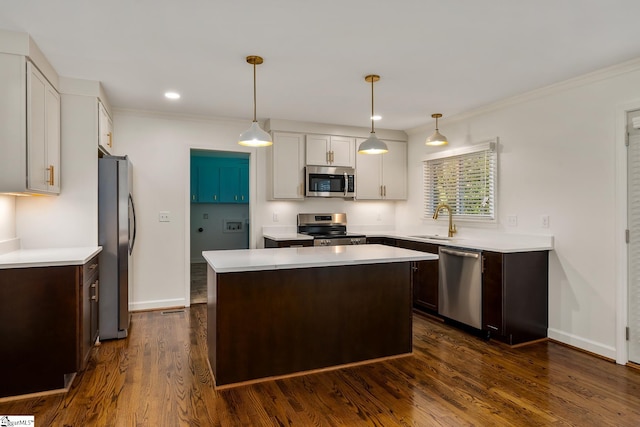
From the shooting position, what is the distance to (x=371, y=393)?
2484 mm

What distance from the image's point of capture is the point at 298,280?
8.90 feet

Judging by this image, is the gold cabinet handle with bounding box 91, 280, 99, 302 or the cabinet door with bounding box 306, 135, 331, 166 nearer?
the gold cabinet handle with bounding box 91, 280, 99, 302

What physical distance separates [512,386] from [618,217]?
1.62 metres

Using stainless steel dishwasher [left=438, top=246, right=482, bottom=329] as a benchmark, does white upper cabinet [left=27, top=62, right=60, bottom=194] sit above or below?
above

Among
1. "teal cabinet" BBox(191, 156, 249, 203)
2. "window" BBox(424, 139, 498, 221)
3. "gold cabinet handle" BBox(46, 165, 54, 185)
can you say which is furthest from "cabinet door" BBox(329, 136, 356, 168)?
"teal cabinet" BBox(191, 156, 249, 203)

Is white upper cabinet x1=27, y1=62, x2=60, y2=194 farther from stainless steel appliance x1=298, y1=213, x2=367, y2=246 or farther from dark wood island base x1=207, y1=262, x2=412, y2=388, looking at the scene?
stainless steel appliance x1=298, y1=213, x2=367, y2=246

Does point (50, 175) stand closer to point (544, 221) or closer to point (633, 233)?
point (544, 221)

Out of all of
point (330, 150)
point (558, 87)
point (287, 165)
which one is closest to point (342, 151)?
point (330, 150)

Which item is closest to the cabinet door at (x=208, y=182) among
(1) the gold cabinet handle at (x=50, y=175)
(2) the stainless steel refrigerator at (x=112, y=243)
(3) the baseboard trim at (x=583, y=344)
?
(2) the stainless steel refrigerator at (x=112, y=243)

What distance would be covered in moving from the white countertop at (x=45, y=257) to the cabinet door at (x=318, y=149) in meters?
2.74

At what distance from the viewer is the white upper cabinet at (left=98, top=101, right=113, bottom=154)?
3475 millimetres

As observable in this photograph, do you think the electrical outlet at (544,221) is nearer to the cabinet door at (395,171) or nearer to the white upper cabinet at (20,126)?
the cabinet door at (395,171)

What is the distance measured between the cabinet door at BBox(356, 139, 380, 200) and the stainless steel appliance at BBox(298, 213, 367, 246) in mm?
444

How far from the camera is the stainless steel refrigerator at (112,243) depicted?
11.2 feet
